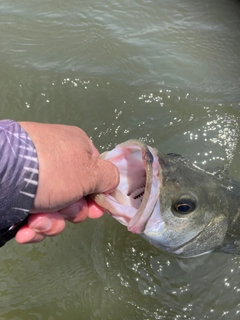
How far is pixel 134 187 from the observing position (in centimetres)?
231

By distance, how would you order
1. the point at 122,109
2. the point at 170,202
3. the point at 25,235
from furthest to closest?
the point at 122,109 → the point at 170,202 → the point at 25,235

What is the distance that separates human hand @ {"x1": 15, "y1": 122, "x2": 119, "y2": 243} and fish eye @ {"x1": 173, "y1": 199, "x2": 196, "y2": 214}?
0.50m

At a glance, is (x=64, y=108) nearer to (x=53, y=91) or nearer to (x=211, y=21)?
(x=53, y=91)

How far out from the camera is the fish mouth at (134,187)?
2102mm

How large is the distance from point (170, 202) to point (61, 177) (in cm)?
82

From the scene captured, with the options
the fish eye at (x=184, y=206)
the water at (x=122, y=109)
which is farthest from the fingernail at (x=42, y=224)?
the water at (x=122, y=109)

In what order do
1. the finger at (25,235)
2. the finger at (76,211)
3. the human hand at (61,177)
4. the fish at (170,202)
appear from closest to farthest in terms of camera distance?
the human hand at (61,177) → the finger at (25,235) → the finger at (76,211) → the fish at (170,202)

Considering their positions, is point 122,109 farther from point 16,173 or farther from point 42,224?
point 16,173

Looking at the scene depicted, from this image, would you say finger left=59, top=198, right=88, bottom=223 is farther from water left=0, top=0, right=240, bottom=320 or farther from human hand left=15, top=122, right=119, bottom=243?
water left=0, top=0, right=240, bottom=320

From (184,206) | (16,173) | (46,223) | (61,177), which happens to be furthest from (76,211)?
(184,206)

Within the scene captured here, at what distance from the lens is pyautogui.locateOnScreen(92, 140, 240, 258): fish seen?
2143mm

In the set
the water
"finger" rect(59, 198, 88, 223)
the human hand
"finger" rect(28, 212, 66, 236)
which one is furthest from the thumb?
the water

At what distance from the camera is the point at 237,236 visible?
2818mm

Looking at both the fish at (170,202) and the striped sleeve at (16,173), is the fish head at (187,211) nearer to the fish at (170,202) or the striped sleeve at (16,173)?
the fish at (170,202)
